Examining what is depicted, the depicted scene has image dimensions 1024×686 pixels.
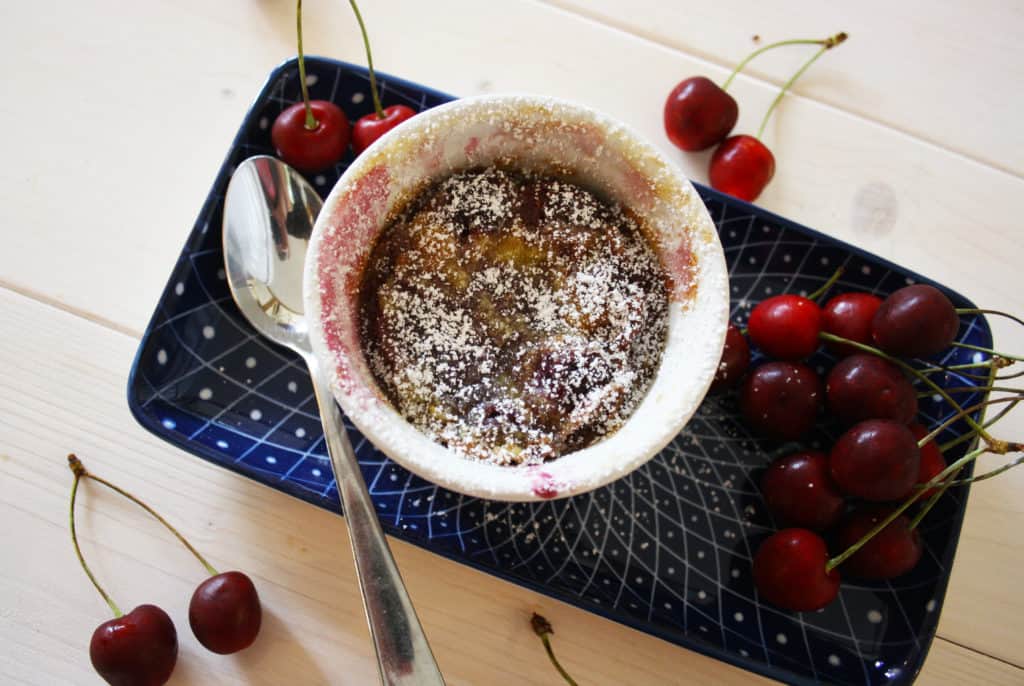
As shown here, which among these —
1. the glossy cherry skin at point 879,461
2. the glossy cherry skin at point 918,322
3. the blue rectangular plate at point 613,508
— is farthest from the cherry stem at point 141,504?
the glossy cherry skin at point 918,322

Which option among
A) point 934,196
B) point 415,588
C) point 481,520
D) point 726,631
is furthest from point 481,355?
point 934,196

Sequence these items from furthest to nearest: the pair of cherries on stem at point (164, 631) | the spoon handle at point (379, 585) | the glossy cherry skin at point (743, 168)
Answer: the glossy cherry skin at point (743, 168), the pair of cherries on stem at point (164, 631), the spoon handle at point (379, 585)

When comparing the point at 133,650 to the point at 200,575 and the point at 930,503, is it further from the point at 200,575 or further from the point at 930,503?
the point at 930,503

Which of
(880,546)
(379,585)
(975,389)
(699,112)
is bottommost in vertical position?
(379,585)

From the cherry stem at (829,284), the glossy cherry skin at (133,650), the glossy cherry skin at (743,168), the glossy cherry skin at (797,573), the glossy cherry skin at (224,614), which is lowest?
the glossy cherry skin at (133,650)

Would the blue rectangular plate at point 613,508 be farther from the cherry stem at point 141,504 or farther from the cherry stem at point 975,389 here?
the cherry stem at point 141,504

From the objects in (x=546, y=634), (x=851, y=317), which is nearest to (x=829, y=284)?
(x=851, y=317)
